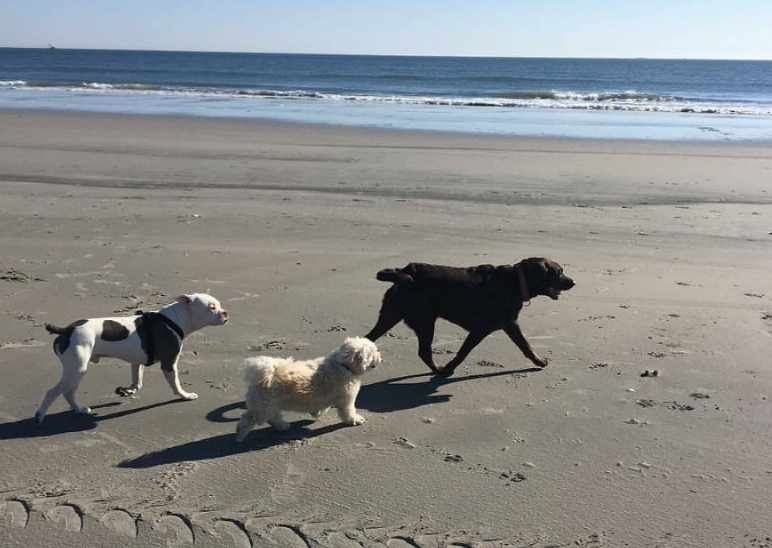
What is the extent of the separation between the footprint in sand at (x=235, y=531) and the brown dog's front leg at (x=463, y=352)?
253cm

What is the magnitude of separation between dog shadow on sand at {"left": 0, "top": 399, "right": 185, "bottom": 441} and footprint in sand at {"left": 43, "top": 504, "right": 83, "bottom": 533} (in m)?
0.98

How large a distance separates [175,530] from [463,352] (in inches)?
114

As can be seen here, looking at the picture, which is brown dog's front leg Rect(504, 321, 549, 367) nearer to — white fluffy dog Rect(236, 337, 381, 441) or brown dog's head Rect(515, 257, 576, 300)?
brown dog's head Rect(515, 257, 576, 300)

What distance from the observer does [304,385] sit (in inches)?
191

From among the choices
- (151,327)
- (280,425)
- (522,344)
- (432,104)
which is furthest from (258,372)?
(432,104)

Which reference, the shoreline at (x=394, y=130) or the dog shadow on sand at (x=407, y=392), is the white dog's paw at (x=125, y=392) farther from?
the shoreline at (x=394, y=130)

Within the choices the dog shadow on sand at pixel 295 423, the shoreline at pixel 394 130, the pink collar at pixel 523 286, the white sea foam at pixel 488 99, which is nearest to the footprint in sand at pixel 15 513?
the dog shadow on sand at pixel 295 423

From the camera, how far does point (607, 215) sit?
11891 millimetres

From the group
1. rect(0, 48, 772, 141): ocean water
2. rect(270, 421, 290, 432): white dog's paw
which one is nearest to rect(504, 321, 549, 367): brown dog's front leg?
rect(270, 421, 290, 432): white dog's paw

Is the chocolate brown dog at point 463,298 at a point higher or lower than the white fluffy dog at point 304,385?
higher

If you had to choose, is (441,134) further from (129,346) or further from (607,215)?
(129,346)

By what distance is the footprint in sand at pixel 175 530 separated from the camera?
3.71 m

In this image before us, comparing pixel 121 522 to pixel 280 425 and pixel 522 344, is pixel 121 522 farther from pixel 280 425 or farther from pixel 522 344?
pixel 522 344

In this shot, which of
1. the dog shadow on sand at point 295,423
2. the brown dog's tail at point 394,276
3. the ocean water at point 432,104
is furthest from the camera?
the ocean water at point 432,104
